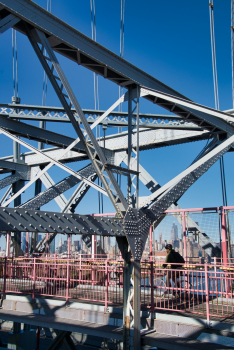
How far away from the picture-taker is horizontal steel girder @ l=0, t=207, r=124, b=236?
662 centimetres

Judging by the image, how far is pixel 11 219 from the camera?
6629 mm

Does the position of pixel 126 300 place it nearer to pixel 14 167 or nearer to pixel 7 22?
pixel 7 22

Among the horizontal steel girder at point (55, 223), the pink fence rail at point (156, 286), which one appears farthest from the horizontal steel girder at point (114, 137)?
the horizontal steel girder at point (55, 223)

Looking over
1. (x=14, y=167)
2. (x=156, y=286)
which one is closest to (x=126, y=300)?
(x=156, y=286)

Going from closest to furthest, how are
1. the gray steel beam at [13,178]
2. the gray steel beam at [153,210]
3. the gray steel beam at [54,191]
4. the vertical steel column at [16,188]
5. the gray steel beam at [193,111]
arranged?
the gray steel beam at [153,210] → the gray steel beam at [193,111] → the gray steel beam at [54,191] → the gray steel beam at [13,178] → the vertical steel column at [16,188]

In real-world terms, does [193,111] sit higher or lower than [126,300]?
higher

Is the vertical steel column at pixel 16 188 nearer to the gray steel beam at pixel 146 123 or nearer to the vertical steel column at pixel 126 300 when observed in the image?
the gray steel beam at pixel 146 123

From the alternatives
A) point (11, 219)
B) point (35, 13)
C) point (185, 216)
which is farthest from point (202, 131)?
point (11, 219)

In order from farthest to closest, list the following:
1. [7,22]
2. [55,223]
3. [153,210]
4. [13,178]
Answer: [13,178], [153,210], [55,223], [7,22]

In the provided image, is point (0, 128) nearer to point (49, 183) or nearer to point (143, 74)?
point (143, 74)

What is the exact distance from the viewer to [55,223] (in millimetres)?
7309

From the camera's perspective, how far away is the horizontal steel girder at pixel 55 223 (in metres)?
6.62

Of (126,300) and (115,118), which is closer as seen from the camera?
(126,300)

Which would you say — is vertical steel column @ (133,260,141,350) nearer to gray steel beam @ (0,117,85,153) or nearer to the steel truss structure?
the steel truss structure
